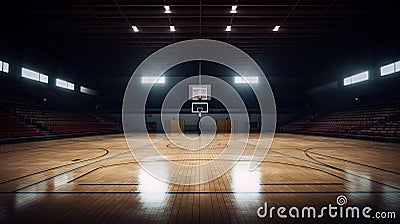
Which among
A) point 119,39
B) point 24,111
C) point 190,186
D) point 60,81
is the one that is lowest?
point 190,186

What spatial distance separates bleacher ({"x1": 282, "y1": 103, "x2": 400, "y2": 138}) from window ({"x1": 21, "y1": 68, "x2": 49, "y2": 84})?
21.7 metres

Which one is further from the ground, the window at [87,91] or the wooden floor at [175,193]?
the window at [87,91]

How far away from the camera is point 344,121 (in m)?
20.1

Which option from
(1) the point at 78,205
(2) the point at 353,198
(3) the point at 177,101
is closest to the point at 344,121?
(3) the point at 177,101

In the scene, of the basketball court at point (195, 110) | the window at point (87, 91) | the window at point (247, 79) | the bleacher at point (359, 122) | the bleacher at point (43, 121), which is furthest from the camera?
the window at point (247, 79)

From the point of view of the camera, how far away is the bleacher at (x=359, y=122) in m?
15.3

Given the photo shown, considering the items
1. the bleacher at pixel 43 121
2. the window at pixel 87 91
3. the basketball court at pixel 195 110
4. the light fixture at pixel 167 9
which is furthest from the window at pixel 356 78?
the window at pixel 87 91

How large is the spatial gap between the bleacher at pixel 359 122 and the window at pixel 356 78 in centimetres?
229

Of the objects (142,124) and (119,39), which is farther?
(142,124)

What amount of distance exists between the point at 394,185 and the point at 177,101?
25461 millimetres

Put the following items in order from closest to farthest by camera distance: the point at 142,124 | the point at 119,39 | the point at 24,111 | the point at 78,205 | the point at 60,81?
the point at 78,205 < the point at 119,39 < the point at 24,111 < the point at 60,81 < the point at 142,124

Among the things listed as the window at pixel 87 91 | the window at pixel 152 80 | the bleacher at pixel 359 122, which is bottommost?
the bleacher at pixel 359 122

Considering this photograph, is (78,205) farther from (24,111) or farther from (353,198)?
(24,111)

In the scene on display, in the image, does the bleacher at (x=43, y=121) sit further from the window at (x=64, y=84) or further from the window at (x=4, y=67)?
the window at (x=64, y=84)
